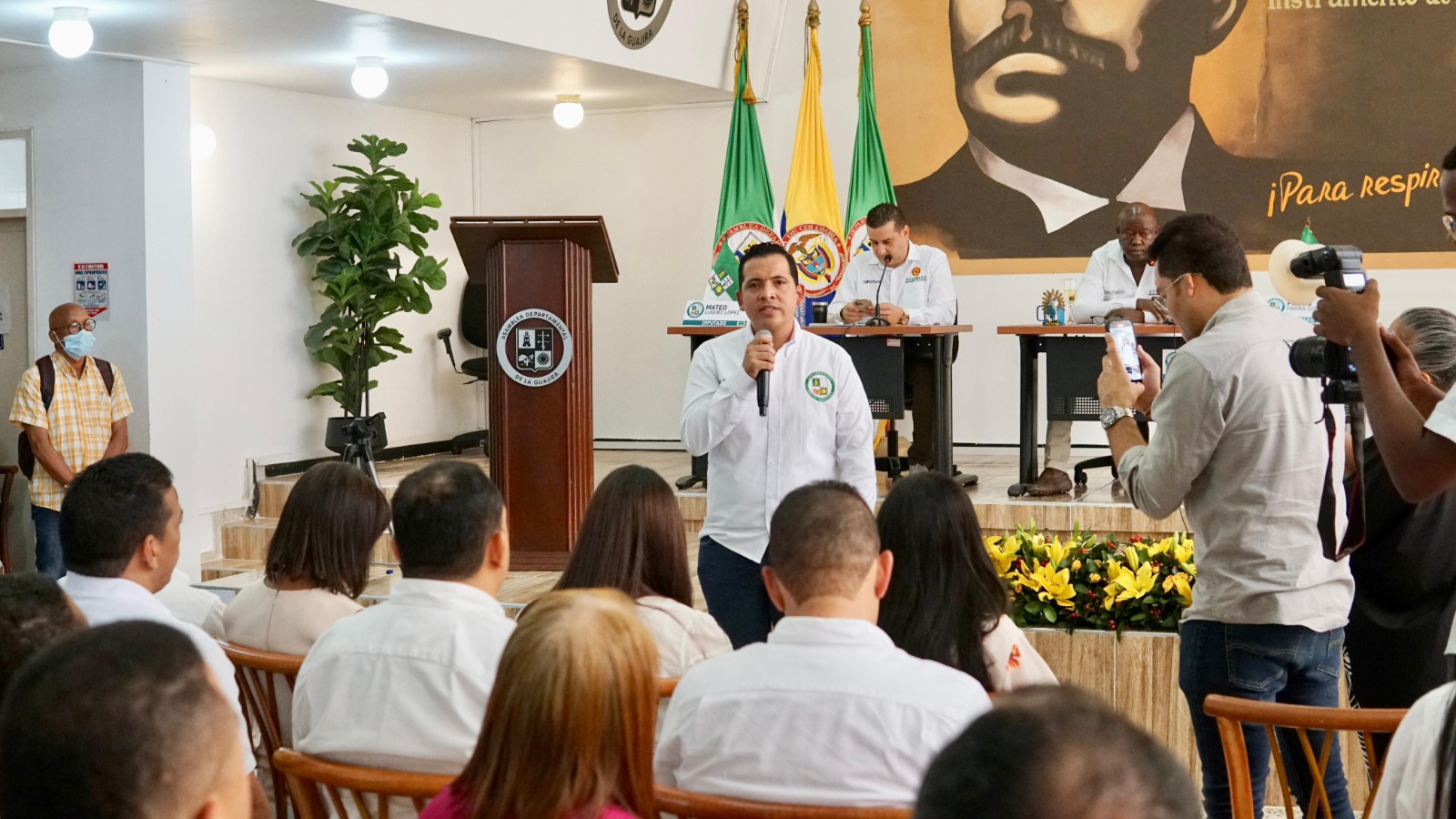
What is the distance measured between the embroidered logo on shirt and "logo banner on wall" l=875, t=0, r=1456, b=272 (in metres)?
5.46

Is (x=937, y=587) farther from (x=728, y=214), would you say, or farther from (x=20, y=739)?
(x=728, y=214)

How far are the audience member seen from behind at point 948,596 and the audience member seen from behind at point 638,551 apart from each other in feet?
1.17

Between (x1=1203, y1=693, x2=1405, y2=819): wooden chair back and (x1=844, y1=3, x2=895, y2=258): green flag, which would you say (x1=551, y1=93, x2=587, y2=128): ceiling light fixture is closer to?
(x1=844, y1=3, x2=895, y2=258): green flag

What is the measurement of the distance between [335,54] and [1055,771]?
716cm

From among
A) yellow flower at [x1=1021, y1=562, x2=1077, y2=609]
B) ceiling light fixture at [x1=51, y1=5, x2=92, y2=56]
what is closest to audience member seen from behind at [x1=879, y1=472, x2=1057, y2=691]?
yellow flower at [x1=1021, y1=562, x2=1077, y2=609]

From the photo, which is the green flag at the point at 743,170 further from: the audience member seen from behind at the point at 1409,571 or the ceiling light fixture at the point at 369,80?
the audience member seen from behind at the point at 1409,571

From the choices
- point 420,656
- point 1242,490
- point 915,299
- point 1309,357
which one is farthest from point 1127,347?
point 915,299

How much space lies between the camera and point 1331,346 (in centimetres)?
226

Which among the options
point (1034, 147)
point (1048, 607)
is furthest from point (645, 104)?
point (1048, 607)

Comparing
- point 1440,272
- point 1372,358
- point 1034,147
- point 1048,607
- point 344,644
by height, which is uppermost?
point 1034,147

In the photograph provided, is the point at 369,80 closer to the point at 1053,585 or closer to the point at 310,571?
the point at 1053,585

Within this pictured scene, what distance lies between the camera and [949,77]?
28.8 ft

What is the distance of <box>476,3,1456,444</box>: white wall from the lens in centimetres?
879

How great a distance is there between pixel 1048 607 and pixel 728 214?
4.49 m
